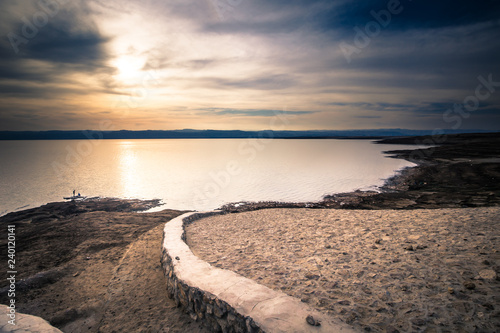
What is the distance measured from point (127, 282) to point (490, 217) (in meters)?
10.2

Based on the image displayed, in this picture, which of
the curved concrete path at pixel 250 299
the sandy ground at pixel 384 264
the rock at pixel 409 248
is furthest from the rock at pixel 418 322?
the rock at pixel 409 248

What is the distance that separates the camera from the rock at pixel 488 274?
12.1ft

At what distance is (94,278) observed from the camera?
6.30 metres

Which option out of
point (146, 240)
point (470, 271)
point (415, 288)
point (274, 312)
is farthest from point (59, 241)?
point (470, 271)

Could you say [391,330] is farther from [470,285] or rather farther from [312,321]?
[470,285]

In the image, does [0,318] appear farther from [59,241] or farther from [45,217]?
[45,217]

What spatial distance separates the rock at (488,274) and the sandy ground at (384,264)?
0.01 meters

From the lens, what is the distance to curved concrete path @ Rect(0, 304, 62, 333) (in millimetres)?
3682

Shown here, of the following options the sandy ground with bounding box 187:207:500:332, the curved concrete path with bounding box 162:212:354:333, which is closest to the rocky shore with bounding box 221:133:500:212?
the sandy ground with bounding box 187:207:500:332

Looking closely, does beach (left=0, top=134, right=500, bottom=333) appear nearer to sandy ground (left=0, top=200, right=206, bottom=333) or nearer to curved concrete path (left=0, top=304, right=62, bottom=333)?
sandy ground (left=0, top=200, right=206, bottom=333)

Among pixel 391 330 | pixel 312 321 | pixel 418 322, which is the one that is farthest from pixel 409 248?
pixel 312 321

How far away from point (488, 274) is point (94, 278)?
8.77 m

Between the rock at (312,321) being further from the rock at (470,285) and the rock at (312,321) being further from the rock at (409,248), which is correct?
the rock at (409,248)

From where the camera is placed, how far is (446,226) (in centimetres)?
614
